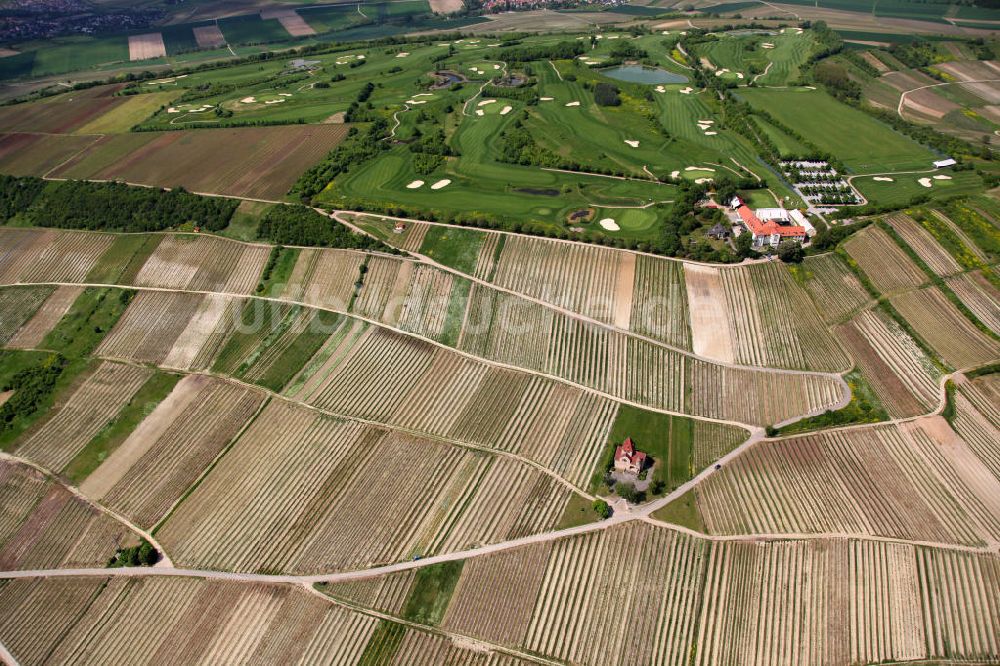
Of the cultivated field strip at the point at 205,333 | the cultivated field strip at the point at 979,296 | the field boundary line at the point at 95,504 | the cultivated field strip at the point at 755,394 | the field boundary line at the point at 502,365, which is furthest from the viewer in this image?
the cultivated field strip at the point at 205,333

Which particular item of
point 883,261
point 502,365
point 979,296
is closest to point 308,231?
point 502,365

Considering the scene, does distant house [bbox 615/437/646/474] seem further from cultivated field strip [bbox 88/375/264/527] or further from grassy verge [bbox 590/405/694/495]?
cultivated field strip [bbox 88/375/264/527]

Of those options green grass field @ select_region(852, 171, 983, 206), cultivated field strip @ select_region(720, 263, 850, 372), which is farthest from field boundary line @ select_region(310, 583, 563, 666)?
green grass field @ select_region(852, 171, 983, 206)

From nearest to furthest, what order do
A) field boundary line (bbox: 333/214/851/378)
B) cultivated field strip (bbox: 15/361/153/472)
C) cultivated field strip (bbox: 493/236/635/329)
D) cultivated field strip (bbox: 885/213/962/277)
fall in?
cultivated field strip (bbox: 15/361/153/472) → field boundary line (bbox: 333/214/851/378) → cultivated field strip (bbox: 885/213/962/277) → cultivated field strip (bbox: 493/236/635/329)

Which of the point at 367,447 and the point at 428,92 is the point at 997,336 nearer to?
the point at 367,447

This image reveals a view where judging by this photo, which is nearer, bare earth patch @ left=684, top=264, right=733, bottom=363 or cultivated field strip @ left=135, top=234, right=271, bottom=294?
bare earth patch @ left=684, top=264, right=733, bottom=363

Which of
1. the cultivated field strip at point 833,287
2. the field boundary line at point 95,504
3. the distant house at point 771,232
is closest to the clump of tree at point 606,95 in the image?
the distant house at point 771,232

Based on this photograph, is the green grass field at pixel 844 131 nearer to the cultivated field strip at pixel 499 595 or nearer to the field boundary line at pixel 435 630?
the cultivated field strip at pixel 499 595

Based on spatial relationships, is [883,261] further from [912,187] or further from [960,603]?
[960,603]
